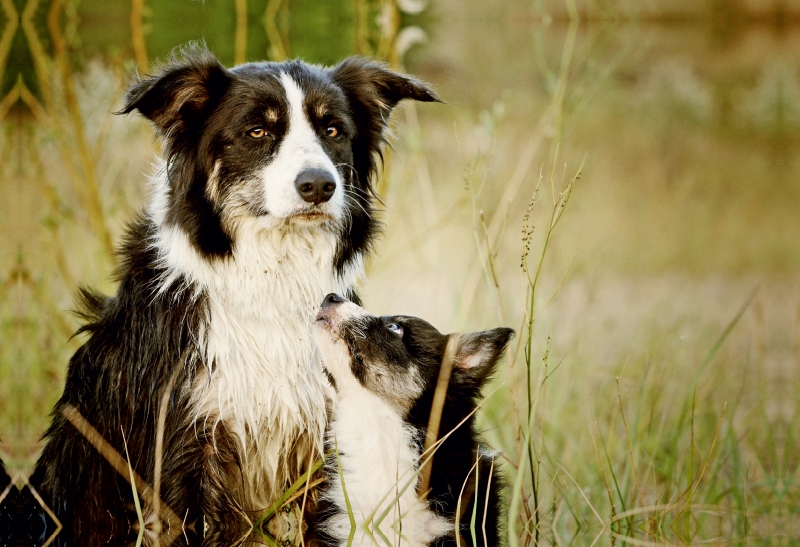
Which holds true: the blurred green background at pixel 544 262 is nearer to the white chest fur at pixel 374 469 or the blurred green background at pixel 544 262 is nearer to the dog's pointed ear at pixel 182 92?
the white chest fur at pixel 374 469

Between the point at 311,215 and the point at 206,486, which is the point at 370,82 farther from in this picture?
the point at 206,486

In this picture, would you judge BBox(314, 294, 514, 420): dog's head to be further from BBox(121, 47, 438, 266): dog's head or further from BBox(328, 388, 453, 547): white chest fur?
BBox(121, 47, 438, 266): dog's head

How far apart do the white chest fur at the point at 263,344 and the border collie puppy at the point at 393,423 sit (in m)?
0.20

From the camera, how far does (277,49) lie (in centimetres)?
518

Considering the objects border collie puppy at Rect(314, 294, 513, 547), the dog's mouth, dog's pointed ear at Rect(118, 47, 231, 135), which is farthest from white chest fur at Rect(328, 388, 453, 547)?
dog's pointed ear at Rect(118, 47, 231, 135)

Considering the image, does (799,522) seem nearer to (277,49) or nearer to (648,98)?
(277,49)

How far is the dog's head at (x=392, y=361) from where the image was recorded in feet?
11.2

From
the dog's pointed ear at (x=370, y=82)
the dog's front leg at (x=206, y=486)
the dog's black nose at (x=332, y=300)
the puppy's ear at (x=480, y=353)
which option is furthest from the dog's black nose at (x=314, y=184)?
the dog's front leg at (x=206, y=486)

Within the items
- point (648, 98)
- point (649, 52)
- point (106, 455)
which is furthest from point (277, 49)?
point (649, 52)

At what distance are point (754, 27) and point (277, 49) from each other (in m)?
14.0

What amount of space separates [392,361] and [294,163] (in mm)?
904

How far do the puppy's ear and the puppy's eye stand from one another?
1211mm

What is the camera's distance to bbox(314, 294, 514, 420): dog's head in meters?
3.41

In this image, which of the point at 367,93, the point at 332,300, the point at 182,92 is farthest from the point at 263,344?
the point at 367,93
